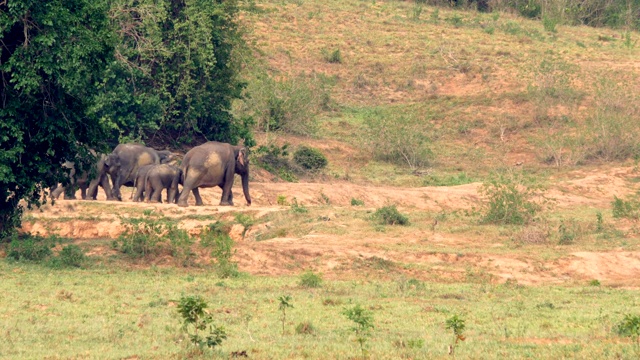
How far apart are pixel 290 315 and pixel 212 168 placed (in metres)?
10.4

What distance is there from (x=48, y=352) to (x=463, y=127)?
28913mm

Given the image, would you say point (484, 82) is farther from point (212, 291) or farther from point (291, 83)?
point (212, 291)

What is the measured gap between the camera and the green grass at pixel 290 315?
10.4 meters

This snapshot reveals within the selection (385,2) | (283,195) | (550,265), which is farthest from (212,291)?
(385,2)

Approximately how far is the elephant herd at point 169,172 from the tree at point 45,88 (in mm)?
5170

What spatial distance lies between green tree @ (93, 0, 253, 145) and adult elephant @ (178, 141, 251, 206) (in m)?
3.32

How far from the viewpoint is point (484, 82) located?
41969mm

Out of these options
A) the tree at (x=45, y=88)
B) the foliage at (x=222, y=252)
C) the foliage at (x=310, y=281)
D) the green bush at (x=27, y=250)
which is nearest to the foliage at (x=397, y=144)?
the foliage at (x=222, y=252)

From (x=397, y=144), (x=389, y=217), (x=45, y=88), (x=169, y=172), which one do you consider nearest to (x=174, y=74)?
(x=169, y=172)

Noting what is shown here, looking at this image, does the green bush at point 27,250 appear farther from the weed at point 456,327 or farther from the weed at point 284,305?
the weed at point 456,327

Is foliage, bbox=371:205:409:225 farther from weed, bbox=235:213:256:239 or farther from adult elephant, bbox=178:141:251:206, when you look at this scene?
adult elephant, bbox=178:141:251:206

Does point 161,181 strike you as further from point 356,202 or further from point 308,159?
point 308,159

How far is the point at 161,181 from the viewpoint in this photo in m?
22.9

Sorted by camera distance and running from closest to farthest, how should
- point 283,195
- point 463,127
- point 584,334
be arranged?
point 584,334 → point 283,195 → point 463,127
